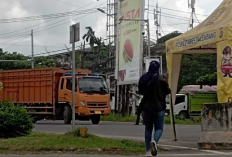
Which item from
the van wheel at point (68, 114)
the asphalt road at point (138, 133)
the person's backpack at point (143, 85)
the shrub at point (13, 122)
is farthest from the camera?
the van wheel at point (68, 114)

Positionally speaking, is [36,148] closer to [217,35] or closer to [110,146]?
[110,146]

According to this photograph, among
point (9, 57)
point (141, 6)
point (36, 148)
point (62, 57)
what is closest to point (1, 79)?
point (141, 6)

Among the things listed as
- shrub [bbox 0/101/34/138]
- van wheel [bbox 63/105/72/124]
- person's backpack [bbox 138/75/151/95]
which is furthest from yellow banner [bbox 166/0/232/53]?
van wheel [bbox 63/105/72/124]

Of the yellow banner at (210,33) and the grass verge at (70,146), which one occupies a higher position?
the yellow banner at (210,33)

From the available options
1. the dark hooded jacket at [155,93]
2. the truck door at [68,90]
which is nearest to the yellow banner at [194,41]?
the dark hooded jacket at [155,93]

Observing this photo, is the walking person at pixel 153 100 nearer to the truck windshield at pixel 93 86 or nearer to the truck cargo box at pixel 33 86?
the truck windshield at pixel 93 86

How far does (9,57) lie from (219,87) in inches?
2212

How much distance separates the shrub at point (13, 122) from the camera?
11484mm

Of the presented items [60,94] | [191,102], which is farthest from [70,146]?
[191,102]

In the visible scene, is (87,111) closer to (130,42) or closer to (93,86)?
(93,86)

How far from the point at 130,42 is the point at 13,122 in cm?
1859

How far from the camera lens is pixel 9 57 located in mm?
63594

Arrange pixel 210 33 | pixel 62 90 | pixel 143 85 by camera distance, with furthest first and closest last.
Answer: pixel 62 90, pixel 210 33, pixel 143 85

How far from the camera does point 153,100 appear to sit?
27.3 feet
